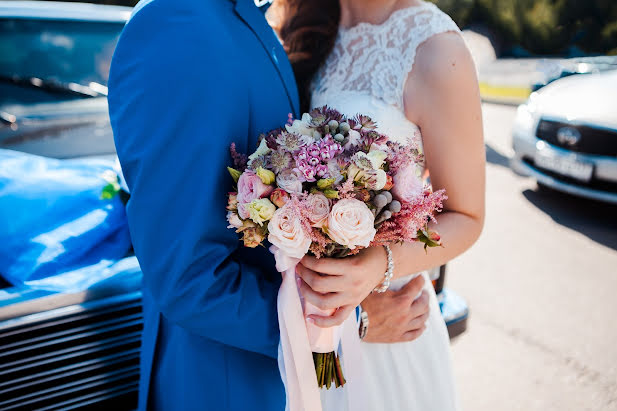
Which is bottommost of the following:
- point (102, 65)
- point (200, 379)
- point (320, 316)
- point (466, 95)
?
point (200, 379)

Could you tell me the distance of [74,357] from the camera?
57.3 inches

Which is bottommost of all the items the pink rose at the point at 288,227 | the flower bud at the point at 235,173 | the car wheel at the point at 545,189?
the car wheel at the point at 545,189

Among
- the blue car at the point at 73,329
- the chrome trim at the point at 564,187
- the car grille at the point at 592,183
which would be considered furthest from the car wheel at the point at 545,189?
the blue car at the point at 73,329

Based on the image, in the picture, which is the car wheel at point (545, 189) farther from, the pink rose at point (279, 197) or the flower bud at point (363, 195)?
the pink rose at point (279, 197)

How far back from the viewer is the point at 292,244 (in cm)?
92

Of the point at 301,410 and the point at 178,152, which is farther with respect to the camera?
the point at 301,410

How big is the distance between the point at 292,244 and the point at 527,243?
3909 mm

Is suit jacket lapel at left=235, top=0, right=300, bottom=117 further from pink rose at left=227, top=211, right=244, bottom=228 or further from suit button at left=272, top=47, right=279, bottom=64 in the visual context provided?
pink rose at left=227, top=211, right=244, bottom=228

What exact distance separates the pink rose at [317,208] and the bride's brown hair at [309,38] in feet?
2.92

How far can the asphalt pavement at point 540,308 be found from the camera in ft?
8.34

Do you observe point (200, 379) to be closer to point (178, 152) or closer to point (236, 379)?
point (236, 379)

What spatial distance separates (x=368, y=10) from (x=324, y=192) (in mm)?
1059

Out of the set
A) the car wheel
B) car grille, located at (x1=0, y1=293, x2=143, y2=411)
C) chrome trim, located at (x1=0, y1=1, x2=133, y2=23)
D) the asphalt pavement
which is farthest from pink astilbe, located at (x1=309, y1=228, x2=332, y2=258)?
the car wheel

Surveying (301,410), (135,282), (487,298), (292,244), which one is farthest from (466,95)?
(487,298)
